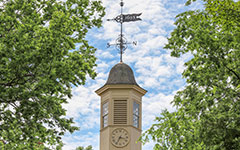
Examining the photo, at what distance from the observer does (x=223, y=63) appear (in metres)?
16.0

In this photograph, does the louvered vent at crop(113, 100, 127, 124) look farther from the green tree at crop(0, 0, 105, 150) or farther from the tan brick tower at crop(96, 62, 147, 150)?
the green tree at crop(0, 0, 105, 150)

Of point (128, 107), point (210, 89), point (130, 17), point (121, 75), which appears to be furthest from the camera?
point (130, 17)

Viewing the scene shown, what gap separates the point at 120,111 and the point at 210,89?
14.8 m

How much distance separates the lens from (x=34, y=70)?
13.3 m

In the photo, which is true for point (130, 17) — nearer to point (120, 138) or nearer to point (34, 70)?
point (120, 138)

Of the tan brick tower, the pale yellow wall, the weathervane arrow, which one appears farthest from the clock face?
the weathervane arrow

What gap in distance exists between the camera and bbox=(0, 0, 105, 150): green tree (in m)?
12.9

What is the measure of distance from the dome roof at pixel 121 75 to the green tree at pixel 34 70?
1616 cm

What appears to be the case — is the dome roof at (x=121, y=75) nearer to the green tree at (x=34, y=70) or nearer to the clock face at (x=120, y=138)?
the clock face at (x=120, y=138)

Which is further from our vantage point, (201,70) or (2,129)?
(201,70)

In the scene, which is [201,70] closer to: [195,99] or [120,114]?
[195,99]

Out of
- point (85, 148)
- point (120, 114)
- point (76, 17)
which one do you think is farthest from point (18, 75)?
point (85, 148)

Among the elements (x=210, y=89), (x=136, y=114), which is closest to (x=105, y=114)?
(x=136, y=114)

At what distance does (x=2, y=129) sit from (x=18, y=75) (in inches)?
70.2
